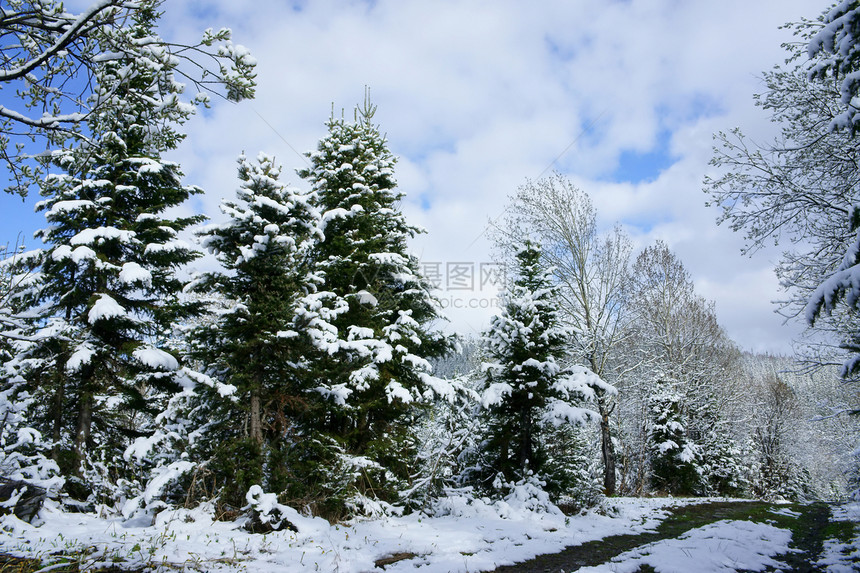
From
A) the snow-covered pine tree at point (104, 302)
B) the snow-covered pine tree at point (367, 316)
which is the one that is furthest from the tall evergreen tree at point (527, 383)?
the snow-covered pine tree at point (104, 302)

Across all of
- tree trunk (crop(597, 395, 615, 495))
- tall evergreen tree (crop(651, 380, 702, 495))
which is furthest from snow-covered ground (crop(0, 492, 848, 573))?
tall evergreen tree (crop(651, 380, 702, 495))

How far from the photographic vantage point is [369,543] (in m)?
7.55

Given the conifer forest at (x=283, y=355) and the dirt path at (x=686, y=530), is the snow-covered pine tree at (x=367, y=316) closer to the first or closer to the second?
the conifer forest at (x=283, y=355)

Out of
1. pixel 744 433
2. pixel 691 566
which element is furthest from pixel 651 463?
pixel 691 566

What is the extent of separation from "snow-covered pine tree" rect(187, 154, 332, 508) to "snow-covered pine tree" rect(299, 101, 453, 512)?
2.07 ft

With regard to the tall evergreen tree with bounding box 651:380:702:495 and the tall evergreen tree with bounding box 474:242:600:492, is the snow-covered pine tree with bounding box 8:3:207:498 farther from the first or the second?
the tall evergreen tree with bounding box 651:380:702:495

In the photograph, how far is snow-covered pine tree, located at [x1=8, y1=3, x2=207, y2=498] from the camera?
10.2 metres

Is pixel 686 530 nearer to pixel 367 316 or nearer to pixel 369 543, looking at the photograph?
pixel 369 543

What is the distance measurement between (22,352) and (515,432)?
12789 mm

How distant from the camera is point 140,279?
1085cm

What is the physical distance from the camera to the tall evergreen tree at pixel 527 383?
40.9ft

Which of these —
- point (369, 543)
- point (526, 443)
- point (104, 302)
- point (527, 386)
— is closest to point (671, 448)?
point (526, 443)

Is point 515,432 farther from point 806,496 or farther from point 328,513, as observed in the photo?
point 806,496

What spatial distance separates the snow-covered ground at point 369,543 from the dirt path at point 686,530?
0.79 ft
